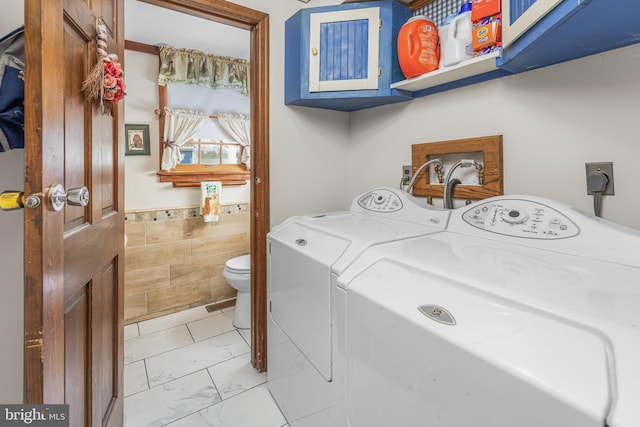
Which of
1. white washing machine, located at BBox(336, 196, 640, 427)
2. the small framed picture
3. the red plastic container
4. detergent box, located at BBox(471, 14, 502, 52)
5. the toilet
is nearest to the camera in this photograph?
white washing machine, located at BBox(336, 196, 640, 427)

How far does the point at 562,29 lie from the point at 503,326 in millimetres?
913

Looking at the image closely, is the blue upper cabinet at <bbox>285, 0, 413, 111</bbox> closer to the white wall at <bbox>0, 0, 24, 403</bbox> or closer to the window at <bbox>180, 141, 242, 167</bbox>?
the white wall at <bbox>0, 0, 24, 403</bbox>

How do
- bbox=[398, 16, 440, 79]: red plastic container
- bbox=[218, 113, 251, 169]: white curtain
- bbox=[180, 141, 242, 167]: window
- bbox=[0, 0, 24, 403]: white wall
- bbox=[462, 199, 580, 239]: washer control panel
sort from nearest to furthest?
bbox=[462, 199, 580, 239]: washer control panel
bbox=[0, 0, 24, 403]: white wall
bbox=[398, 16, 440, 79]: red plastic container
bbox=[180, 141, 242, 167]: window
bbox=[218, 113, 251, 169]: white curtain

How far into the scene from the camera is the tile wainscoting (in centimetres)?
259

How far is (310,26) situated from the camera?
66.4 inches

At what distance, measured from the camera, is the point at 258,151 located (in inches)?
71.4

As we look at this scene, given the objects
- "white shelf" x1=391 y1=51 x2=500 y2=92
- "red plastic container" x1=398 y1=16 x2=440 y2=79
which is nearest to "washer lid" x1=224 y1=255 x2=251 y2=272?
"white shelf" x1=391 y1=51 x2=500 y2=92

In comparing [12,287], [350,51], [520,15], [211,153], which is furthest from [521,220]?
[211,153]

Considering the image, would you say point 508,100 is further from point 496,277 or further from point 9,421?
point 9,421

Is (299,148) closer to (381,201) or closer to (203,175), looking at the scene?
(381,201)

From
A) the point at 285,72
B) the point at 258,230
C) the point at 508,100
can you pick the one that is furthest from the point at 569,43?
the point at 258,230

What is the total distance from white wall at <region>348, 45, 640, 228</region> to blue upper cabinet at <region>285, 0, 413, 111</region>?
0.99 feet

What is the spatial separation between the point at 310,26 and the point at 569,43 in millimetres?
1228

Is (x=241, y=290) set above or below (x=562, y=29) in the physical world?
below
